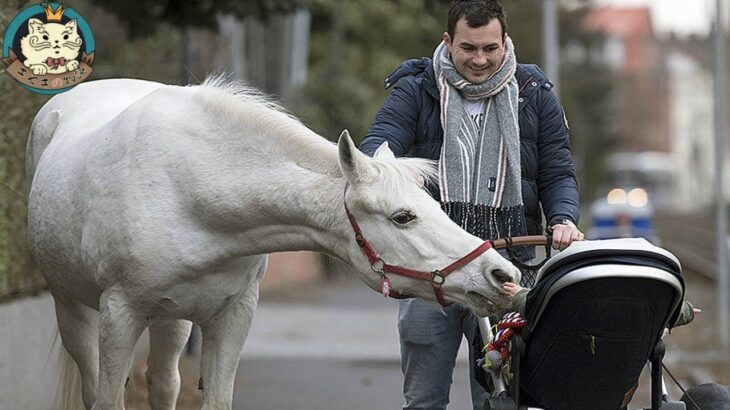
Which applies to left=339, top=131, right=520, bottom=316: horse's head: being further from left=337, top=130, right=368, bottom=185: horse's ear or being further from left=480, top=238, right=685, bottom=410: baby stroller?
left=480, top=238, right=685, bottom=410: baby stroller

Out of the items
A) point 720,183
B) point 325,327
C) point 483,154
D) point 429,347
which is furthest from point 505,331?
point 325,327

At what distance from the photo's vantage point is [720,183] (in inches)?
617

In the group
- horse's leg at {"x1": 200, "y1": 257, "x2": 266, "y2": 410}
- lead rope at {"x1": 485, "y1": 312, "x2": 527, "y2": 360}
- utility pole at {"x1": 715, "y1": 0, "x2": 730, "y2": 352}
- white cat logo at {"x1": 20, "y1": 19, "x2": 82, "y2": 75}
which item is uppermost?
white cat logo at {"x1": 20, "y1": 19, "x2": 82, "y2": 75}

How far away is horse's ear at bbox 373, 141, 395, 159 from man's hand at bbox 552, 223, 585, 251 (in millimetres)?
667

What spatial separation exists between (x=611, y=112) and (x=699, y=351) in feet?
172

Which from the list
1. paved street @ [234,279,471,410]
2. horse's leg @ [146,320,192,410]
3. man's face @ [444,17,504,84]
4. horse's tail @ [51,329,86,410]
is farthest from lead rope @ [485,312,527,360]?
paved street @ [234,279,471,410]

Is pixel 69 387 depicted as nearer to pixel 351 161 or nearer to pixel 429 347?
pixel 429 347

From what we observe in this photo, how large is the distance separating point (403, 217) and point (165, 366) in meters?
2.12

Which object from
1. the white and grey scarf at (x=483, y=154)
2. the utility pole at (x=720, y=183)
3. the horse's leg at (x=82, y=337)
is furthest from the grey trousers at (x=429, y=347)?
the utility pole at (x=720, y=183)

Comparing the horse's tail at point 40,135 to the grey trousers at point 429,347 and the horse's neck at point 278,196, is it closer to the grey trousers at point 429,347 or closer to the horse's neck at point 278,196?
the horse's neck at point 278,196

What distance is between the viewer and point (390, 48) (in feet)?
120

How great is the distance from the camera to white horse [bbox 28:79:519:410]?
514cm

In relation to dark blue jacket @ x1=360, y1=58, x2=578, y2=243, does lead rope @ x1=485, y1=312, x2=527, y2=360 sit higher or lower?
lower

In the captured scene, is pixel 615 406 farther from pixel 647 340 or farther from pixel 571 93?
pixel 571 93
